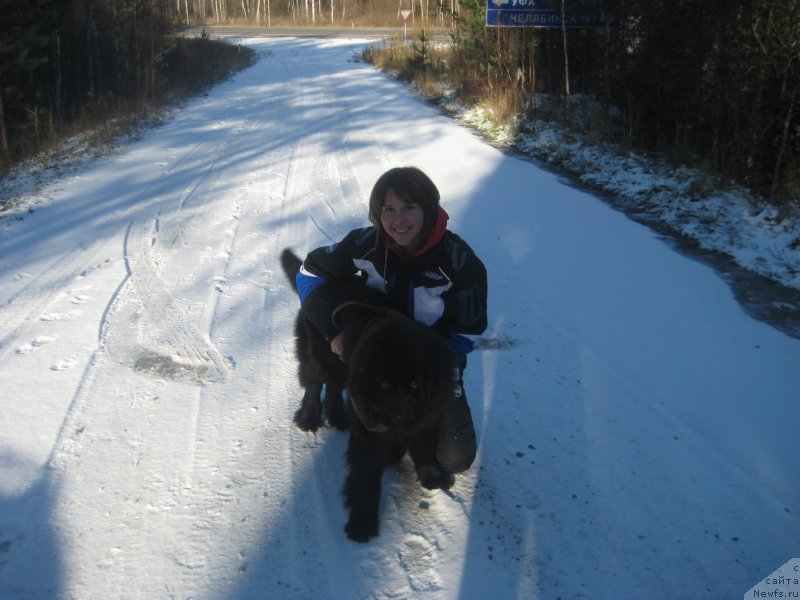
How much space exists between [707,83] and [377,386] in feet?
22.2

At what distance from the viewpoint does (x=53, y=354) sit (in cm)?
348

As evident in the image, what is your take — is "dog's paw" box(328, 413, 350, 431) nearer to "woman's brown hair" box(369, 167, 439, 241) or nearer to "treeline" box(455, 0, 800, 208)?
"woman's brown hair" box(369, 167, 439, 241)

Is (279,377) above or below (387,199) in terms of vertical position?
below

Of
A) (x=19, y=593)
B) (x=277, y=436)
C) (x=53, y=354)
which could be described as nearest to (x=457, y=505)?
(x=277, y=436)

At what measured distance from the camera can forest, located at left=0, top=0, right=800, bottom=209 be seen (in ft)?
19.2

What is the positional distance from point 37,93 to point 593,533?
12861 millimetres

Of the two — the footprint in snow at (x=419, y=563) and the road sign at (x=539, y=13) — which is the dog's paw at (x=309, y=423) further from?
the road sign at (x=539, y=13)

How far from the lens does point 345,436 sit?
9.64ft

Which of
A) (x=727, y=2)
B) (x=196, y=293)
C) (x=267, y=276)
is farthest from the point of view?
(x=727, y=2)

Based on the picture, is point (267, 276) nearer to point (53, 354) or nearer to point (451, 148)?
point (53, 354)

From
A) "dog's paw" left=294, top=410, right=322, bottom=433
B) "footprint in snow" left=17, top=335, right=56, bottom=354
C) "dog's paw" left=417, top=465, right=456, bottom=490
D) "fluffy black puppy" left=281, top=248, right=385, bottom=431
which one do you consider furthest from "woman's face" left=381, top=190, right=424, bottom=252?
"footprint in snow" left=17, top=335, right=56, bottom=354

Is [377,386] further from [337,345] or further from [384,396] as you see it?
[337,345]

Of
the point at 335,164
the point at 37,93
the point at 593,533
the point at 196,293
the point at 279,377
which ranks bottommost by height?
the point at 593,533

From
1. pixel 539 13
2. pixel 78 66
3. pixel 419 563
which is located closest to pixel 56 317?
pixel 419 563
